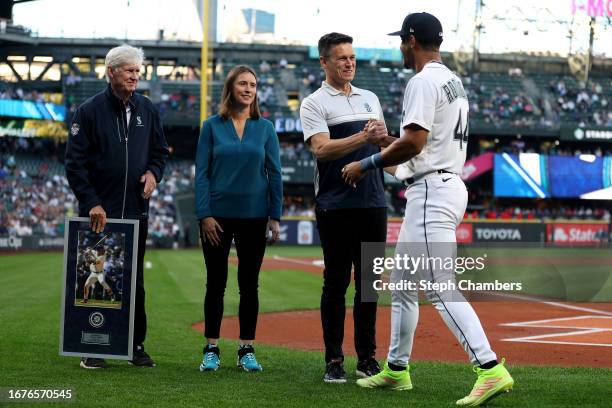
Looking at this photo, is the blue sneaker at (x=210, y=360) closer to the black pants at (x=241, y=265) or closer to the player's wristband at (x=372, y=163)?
the black pants at (x=241, y=265)

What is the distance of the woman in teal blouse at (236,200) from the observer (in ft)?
20.5

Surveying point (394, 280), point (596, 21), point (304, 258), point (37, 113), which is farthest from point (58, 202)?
point (394, 280)

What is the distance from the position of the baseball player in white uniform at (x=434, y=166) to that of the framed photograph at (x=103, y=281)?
1.87m

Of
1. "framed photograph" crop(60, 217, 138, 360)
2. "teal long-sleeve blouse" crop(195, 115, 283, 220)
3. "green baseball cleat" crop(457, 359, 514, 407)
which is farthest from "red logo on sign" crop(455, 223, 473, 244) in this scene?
"green baseball cleat" crop(457, 359, 514, 407)

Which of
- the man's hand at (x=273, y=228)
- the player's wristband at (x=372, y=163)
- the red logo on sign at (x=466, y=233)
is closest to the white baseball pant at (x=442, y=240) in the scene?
the player's wristband at (x=372, y=163)

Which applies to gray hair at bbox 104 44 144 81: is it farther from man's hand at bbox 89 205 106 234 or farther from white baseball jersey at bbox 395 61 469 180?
white baseball jersey at bbox 395 61 469 180

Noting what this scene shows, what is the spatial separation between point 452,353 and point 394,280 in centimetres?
268

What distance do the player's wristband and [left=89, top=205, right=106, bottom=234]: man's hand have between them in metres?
1.89

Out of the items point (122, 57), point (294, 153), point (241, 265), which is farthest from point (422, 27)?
point (294, 153)

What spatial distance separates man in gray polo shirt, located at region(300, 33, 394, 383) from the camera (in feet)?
19.4

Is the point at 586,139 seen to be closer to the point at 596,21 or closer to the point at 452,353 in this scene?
the point at 596,21

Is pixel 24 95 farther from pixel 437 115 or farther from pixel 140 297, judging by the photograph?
pixel 437 115

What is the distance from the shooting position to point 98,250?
6.09 m

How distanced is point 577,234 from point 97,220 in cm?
3360
